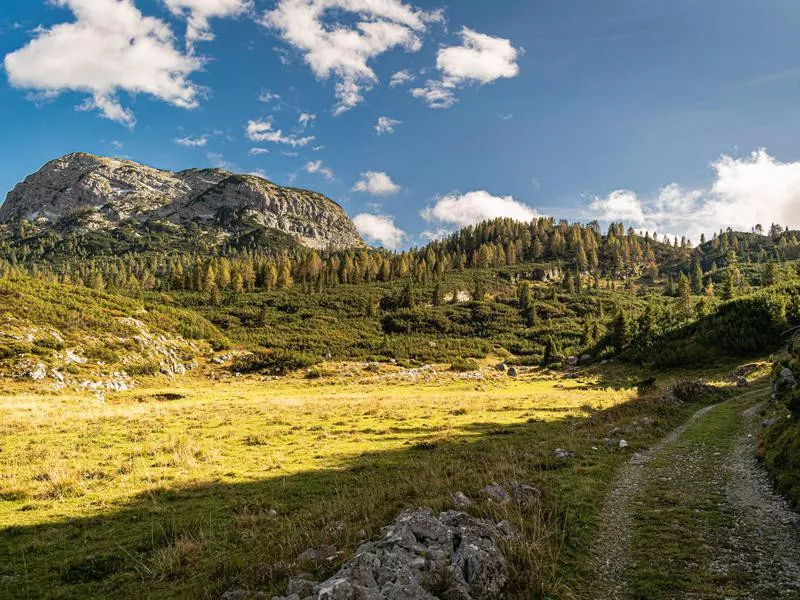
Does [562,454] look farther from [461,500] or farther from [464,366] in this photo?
[464,366]

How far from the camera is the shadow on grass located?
8508 mm

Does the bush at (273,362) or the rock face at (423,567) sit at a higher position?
the rock face at (423,567)

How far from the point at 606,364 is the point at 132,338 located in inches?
3355

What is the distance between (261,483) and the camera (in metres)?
17.0

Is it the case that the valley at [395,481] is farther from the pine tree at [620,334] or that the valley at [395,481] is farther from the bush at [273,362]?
the pine tree at [620,334]

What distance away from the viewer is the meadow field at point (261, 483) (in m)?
8.80

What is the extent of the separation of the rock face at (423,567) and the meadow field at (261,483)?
58 cm

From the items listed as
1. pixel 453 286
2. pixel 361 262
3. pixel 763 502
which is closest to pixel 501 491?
pixel 763 502

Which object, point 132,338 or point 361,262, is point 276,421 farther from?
point 361,262

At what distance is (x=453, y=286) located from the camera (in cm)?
15850

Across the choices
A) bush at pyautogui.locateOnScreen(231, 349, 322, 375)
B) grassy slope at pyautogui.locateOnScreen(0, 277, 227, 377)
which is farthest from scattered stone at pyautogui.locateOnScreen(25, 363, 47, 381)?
bush at pyautogui.locateOnScreen(231, 349, 322, 375)

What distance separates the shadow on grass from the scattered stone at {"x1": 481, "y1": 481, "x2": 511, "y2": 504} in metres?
0.27

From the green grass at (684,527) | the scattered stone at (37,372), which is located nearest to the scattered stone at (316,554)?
the green grass at (684,527)

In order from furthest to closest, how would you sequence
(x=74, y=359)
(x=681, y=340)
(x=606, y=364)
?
(x=606, y=364) < (x=681, y=340) < (x=74, y=359)
